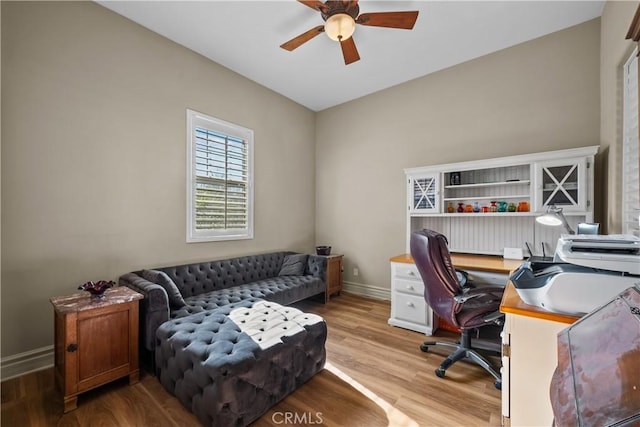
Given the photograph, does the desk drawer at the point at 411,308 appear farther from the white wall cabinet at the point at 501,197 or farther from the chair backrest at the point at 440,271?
the white wall cabinet at the point at 501,197

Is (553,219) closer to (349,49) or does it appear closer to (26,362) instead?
(349,49)

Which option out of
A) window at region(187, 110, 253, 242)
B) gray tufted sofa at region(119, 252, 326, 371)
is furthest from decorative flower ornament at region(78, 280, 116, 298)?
window at region(187, 110, 253, 242)

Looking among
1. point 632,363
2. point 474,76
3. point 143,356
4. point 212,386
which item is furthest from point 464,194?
point 143,356

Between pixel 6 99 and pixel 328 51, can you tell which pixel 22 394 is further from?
pixel 328 51

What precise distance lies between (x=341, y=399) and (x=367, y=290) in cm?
230

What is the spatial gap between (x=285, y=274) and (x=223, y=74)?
277 cm

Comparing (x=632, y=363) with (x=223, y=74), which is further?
(x=223, y=74)

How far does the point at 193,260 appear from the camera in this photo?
3.01 metres

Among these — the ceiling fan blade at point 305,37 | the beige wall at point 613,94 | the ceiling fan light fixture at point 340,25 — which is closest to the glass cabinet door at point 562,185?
the beige wall at point 613,94

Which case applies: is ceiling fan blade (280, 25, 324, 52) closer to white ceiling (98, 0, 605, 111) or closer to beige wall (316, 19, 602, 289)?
white ceiling (98, 0, 605, 111)

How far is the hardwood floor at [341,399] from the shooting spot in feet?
5.17

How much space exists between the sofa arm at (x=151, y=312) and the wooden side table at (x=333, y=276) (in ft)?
6.97

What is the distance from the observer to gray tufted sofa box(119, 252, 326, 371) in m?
2.01

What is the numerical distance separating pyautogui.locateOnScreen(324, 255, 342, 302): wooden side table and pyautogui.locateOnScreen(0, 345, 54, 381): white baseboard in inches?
109
